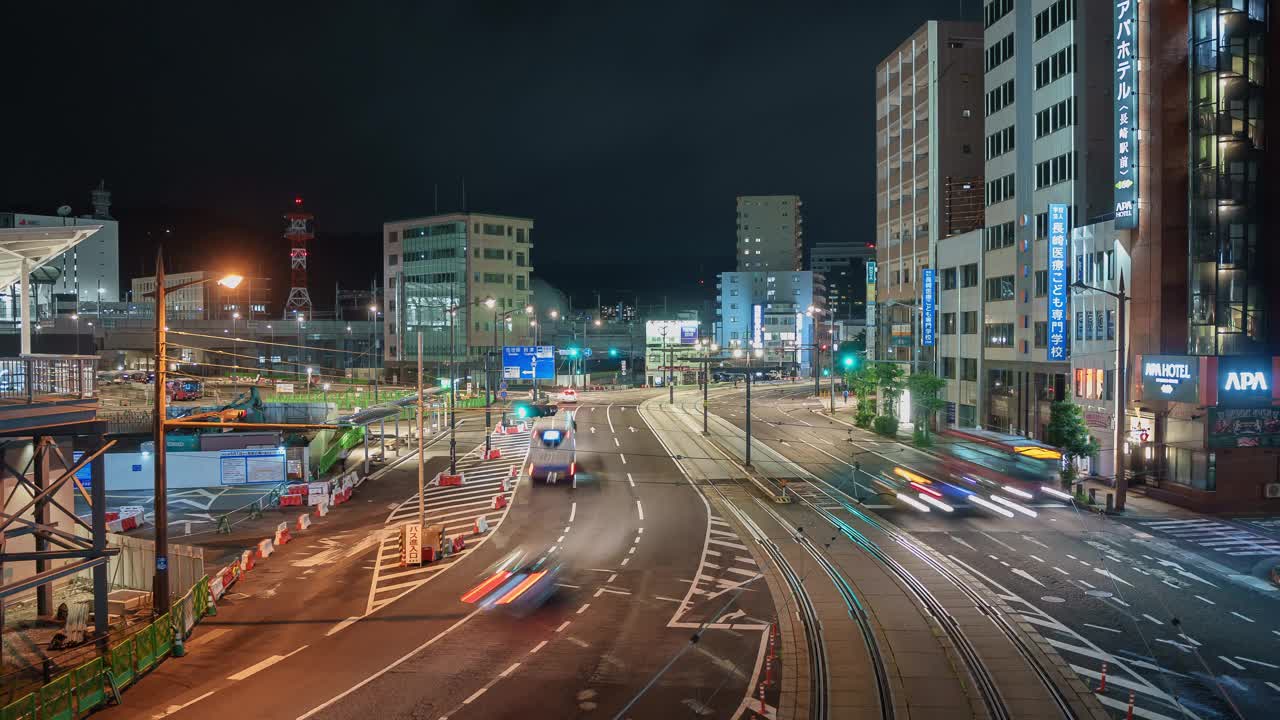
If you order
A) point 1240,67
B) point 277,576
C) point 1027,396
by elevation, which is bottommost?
point 277,576

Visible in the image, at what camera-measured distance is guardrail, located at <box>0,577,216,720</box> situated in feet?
49.0

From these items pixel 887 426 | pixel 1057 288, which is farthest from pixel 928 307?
pixel 1057 288

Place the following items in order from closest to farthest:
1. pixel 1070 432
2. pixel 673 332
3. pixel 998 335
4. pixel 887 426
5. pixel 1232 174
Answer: pixel 1232 174 < pixel 1070 432 < pixel 998 335 < pixel 887 426 < pixel 673 332

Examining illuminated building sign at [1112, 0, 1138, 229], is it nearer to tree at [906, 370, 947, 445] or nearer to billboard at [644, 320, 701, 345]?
tree at [906, 370, 947, 445]

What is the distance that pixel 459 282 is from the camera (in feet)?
374

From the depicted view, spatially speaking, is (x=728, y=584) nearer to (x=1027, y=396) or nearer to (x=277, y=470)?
(x=277, y=470)

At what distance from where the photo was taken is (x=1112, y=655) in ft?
62.8

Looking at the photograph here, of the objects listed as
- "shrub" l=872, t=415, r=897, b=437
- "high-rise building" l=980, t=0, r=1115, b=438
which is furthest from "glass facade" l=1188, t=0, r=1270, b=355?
"shrub" l=872, t=415, r=897, b=437

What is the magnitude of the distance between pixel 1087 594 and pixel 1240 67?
93.5ft

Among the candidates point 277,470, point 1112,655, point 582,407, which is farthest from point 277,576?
point 582,407

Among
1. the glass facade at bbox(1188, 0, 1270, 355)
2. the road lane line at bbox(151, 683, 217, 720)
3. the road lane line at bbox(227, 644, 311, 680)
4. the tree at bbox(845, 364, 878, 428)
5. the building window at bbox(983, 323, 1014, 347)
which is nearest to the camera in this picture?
the road lane line at bbox(151, 683, 217, 720)

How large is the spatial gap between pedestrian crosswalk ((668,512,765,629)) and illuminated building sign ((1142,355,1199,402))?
2118 centimetres

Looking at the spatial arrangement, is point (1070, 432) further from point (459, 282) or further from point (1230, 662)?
point (459, 282)

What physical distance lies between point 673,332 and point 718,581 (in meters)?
103
